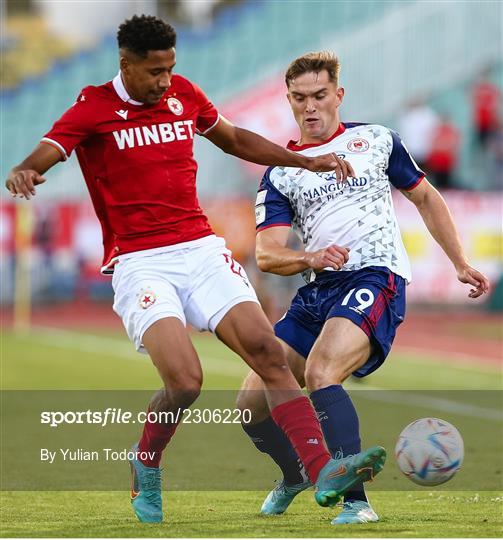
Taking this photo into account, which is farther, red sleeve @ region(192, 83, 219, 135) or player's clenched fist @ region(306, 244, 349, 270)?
red sleeve @ region(192, 83, 219, 135)

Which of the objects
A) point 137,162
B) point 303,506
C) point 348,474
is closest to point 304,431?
point 348,474

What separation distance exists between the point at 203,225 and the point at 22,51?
36.0 m

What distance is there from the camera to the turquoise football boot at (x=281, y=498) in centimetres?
725

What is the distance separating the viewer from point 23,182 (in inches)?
239

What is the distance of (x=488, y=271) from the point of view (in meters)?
26.3

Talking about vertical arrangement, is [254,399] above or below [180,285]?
below

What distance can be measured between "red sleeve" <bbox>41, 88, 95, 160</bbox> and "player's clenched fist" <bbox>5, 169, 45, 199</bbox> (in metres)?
0.31

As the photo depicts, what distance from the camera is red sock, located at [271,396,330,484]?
257 inches

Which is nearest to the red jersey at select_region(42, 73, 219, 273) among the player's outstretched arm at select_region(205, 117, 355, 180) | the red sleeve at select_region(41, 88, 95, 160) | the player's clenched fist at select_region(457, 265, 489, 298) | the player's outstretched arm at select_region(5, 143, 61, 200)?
the red sleeve at select_region(41, 88, 95, 160)

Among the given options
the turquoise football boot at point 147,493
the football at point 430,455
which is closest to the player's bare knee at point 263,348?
the turquoise football boot at point 147,493

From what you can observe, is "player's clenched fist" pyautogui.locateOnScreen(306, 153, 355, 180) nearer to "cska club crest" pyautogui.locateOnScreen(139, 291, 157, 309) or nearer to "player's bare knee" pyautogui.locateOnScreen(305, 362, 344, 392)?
"player's bare knee" pyautogui.locateOnScreen(305, 362, 344, 392)

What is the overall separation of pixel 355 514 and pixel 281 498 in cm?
73

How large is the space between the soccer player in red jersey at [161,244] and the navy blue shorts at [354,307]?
475 millimetres

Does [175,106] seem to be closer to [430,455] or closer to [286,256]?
[286,256]
